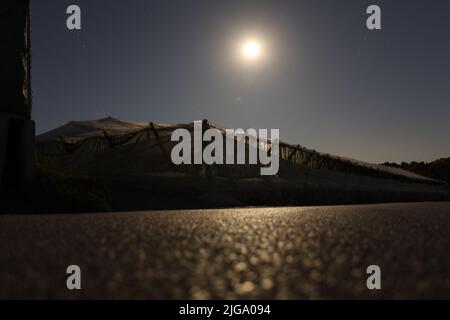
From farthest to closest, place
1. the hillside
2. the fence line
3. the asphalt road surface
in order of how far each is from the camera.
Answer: the hillside, the fence line, the asphalt road surface

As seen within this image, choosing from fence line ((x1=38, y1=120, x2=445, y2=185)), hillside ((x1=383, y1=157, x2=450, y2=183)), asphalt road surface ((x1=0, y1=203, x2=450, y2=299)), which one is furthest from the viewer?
hillside ((x1=383, y1=157, x2=450, y2=183))

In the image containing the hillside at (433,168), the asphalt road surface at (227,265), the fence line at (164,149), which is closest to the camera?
the asphalt road surface at (227,265)

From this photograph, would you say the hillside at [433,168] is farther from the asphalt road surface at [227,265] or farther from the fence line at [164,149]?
the asphalt road surface at [227,265]

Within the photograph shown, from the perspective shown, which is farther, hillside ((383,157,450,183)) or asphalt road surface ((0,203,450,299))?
hillside ((383,157,450,183))

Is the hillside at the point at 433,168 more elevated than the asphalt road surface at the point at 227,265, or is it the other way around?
the hillside at the point at 433,168

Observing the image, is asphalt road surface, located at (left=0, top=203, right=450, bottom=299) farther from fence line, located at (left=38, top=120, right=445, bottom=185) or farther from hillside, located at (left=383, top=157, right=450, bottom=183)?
hillside, located at (left=383, top=157, right=450, bottom=183)

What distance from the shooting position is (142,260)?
255cm

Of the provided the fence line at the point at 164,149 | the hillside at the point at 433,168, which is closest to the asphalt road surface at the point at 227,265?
the fence line at the point at 164,149

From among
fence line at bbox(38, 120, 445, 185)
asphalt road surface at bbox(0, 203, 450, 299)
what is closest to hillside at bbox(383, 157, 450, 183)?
fence line at bbox(38, 120, 445, 185)

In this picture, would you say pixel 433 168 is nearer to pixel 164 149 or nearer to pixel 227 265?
pixel 164 149

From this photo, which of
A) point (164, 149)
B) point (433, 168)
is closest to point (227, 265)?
point (164, 149)
